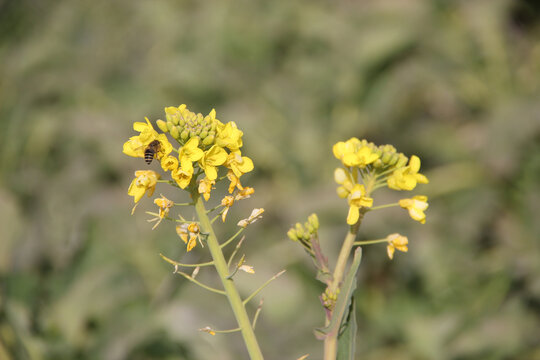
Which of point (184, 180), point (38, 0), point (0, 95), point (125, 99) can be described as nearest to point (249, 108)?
point (125, 99)

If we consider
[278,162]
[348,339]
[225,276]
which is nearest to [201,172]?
[225,276]

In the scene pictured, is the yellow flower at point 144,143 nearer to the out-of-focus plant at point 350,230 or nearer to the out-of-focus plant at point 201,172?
the out-of-focus plant at point 201,172

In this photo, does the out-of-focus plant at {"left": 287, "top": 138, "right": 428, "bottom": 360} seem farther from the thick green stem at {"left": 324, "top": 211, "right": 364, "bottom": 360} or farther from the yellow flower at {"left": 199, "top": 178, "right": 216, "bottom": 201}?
the yellow flower at {"left": 199, "top": 178, "right": 216, "bottom": 201}

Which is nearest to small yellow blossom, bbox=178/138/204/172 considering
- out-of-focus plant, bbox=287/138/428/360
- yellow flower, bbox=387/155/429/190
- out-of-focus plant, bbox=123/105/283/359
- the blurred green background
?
out-of-focus plant, bbox=123/105/283/359

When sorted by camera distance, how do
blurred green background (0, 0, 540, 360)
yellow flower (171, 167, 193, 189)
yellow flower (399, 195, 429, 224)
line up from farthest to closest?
blurred green background (0, 0, 540, 360) < yellow flower (399, 195, 429, 224) < yellow flower (171, 167, 193, 189)

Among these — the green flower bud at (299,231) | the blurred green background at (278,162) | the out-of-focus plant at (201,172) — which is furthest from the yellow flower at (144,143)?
the blurred green background at (278,162)

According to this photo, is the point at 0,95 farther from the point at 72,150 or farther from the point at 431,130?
the point at 431,130
